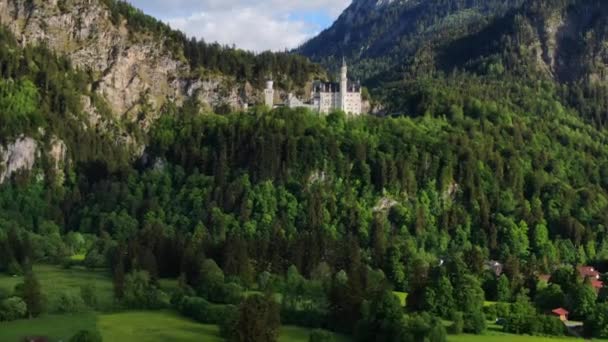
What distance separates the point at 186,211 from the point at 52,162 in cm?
3791

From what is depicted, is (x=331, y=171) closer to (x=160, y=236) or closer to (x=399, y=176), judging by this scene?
(x=399, y=176)

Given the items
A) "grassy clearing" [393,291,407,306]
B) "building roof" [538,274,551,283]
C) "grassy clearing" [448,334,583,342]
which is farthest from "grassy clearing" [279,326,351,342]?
"building roof" [538,274,551,283]

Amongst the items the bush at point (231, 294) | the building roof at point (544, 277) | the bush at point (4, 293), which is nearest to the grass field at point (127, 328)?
the bush at point (4, 293)

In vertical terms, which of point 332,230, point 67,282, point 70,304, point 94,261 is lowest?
point 70,304

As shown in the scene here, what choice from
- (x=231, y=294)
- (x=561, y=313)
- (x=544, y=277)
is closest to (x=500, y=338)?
(x=561, y=313)

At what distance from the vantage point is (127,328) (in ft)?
313

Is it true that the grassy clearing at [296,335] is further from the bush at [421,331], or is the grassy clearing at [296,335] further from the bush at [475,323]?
the bush at [475,323]

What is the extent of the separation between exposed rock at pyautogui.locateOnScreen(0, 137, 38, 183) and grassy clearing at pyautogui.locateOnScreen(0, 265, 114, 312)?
55.4 metres

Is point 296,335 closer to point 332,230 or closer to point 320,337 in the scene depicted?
point 320,337

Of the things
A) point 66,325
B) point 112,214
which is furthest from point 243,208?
point 66,325

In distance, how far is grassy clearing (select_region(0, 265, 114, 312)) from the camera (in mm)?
111250

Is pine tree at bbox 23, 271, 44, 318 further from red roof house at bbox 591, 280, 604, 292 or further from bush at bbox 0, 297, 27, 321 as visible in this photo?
red roof house at bbox 591, 280, 604, 292

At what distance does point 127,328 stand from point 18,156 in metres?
110

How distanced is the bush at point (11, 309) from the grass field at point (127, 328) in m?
1.86
